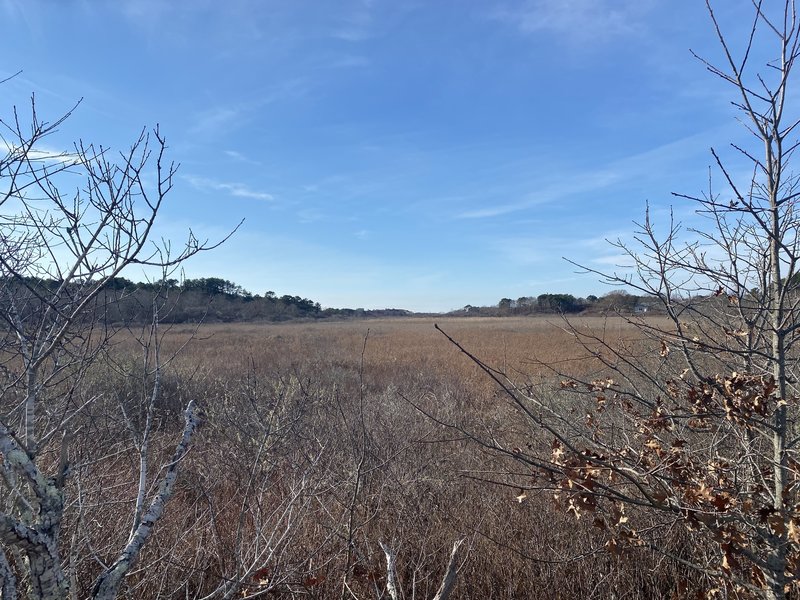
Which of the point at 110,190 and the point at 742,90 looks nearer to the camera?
the point at 110,190

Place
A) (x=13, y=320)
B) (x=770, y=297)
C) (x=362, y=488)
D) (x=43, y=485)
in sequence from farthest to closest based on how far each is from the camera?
1. (x=362, y=488)
2. (x=770, y=297)
3. (x=13, y=320)
4. (x=43, y=485)

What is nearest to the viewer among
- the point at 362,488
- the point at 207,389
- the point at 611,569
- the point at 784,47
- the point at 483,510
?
the point at 784,47

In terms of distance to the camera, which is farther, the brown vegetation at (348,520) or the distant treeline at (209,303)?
the brown vegetation at (348,520)

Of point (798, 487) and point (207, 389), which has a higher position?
point (798, 487)

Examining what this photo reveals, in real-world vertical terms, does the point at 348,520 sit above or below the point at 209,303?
below

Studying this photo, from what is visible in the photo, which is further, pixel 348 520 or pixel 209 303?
pixel 348 520

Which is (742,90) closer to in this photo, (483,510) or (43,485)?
(43,485)

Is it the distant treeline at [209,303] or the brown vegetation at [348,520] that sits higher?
the distant treeline at [209,303]

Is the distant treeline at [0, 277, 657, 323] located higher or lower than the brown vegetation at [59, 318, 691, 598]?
higher

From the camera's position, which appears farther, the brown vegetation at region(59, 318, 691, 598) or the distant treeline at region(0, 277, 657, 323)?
the brown vegetation at region(59, 318, 691, 598)

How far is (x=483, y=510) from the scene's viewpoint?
15.0ft

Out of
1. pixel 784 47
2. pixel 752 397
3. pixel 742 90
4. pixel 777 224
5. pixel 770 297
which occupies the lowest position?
pixel 752 397

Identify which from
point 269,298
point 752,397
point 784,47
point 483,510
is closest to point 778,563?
point 752,397

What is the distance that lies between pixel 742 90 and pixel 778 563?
2.18 metres
